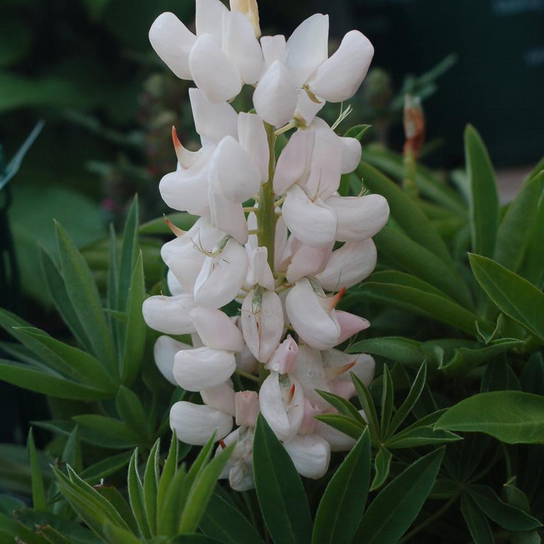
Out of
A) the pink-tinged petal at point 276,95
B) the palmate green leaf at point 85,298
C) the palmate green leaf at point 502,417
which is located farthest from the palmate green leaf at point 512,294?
the palmate green leaf at point 85,298

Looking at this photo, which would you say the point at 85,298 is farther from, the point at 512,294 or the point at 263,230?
the point at 512,294

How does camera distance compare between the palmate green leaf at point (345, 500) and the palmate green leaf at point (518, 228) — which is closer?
the palmate green leaf at point (345, 500)

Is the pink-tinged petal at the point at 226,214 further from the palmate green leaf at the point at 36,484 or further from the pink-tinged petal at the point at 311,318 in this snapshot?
the palmate green leaf at the point at 36,484

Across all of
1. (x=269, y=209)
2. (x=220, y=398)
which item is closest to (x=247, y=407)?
(x=220, y=398)

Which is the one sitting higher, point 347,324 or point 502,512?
point 347,324

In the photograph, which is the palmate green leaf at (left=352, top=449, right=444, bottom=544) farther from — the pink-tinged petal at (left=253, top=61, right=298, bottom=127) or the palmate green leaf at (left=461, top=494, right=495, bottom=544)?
the pink-tinged petal at (left=253, top=61, right=298, bottom=127)

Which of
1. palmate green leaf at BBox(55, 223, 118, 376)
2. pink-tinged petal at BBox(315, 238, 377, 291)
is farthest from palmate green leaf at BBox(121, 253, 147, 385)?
pink-tinged petal at BBox(315, 238, 377, 291)
